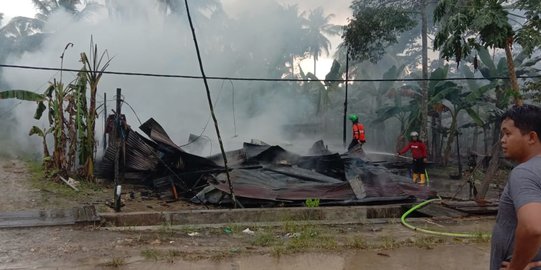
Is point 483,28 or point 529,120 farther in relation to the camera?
point 483,28

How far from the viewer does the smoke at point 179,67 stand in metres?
20.2

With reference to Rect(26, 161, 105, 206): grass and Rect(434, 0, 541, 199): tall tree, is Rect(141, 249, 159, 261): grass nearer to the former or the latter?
Rect(26, 161, 105, 206): grass

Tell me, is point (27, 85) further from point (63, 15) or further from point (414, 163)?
point (414, 163)

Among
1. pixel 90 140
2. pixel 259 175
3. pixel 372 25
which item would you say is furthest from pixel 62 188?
pixel 372 25

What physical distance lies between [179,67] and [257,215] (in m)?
15.0

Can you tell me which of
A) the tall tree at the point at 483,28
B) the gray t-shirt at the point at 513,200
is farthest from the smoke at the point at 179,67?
the gray t-shirt at the point at 513,200

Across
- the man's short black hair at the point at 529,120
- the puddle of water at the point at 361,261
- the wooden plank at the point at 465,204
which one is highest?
the man's short black hair at the point at 529,120

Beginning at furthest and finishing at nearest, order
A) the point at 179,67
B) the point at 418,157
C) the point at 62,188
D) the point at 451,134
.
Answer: the point at 179,67
the point at 451,134
the point at 418,157
the point at 62,188

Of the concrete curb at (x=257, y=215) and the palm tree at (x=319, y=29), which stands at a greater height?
the palm tree at (x=319, y=29)

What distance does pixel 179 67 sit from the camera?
2203 cm

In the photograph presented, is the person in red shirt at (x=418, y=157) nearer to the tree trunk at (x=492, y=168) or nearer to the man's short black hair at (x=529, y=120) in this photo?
the tree trunk at (x=492, y=168)

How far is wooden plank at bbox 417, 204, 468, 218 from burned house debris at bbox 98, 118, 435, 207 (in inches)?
25.0

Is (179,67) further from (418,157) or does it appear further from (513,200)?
(513,200)

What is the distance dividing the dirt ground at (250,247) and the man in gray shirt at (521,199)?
126 inches
